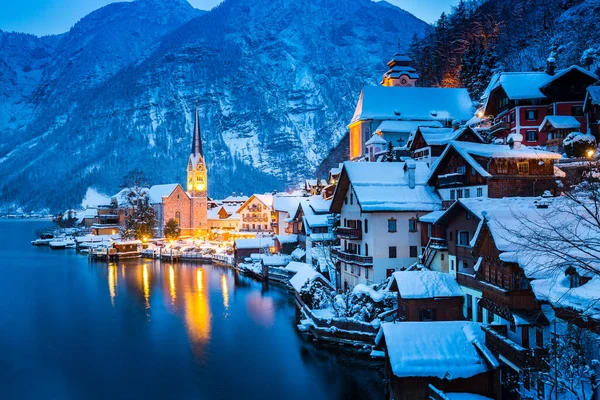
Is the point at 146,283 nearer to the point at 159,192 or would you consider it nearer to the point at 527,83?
the point at 527,83

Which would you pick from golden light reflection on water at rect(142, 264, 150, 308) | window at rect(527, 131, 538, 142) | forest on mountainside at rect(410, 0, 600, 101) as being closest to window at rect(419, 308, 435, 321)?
window at rect(527, 131, 538, 142)

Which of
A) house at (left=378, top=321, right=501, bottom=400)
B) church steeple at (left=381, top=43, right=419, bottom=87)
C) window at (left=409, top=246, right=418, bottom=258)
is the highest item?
church steeple at (left=381, top=43, right=419, bottom=87)

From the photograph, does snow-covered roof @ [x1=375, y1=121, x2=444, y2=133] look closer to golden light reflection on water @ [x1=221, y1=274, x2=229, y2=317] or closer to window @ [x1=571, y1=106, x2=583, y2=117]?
window @ [x1=571, y1=106, x2=583, y2=117]

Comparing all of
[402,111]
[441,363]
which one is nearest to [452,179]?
[441,363]

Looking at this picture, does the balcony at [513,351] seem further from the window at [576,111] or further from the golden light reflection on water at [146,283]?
the golden light reflection on water at [146,283]

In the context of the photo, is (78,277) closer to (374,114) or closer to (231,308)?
(231,308)

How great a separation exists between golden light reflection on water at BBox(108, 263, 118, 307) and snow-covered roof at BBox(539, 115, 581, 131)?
40.5m

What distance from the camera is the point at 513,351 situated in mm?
15766

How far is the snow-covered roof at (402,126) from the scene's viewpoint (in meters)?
58.1

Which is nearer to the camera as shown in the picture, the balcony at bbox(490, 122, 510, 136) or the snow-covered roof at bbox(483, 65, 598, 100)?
the snow-covered roof at bbox(483, 65, 598, 100)

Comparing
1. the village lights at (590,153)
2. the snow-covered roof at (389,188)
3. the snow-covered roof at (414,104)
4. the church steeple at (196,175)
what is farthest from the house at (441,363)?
the church steeple at (196,175)

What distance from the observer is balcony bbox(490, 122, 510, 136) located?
4306 centimetres

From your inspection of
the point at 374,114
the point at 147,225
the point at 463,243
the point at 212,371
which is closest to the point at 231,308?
the point at 212,371

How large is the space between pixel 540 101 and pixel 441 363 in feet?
107
